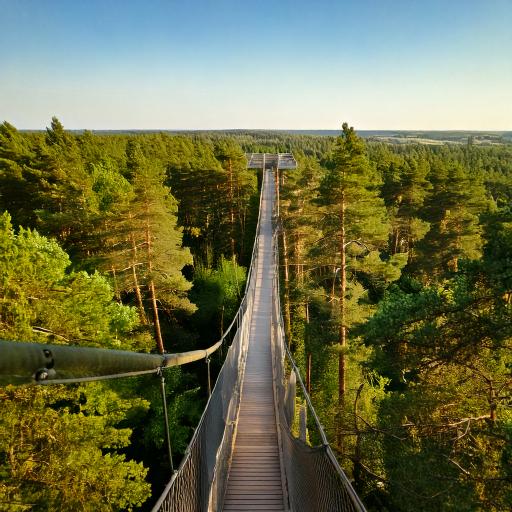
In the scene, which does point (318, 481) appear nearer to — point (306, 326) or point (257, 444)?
point (257, 444)

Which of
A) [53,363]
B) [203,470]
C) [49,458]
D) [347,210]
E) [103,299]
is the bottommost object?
[49,458]

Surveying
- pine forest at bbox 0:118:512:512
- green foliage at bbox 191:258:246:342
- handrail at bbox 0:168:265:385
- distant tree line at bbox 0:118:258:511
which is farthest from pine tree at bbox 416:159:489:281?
handrail at bbox 0:168:265:385

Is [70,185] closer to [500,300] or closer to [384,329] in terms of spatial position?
[384,329]

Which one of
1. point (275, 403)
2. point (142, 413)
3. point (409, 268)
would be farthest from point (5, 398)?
point (409, 268)

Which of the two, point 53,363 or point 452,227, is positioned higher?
point 53,363

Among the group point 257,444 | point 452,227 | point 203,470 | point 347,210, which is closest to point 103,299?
point 257,444

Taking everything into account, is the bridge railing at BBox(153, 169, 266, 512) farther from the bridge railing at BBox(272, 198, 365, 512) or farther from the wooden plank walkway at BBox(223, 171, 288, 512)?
the bridge railing at BBox(272, 198, 365, 512)

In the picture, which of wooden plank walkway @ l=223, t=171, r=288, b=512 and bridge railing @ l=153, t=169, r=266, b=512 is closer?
bridge railing @ l=153, t=169, r=266, b=512
